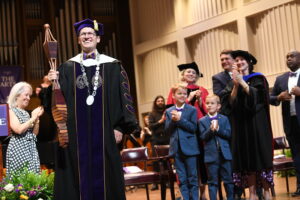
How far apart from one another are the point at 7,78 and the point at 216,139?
8136mm

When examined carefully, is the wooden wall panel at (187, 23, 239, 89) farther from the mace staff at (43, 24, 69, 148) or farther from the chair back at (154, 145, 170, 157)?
the mace staff at (43, 24, 69, 148)

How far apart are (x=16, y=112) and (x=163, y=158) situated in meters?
1.83

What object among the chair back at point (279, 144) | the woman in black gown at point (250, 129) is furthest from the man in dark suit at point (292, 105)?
the woman in black gown at point (250, 129)

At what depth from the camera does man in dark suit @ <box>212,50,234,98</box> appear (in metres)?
6.90

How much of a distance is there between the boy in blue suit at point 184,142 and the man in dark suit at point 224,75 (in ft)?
1.68

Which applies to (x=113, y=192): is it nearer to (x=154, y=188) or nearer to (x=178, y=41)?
(x=154, y=188)

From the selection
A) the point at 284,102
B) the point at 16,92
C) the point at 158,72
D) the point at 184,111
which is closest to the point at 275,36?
the point at 158,72

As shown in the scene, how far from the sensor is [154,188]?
10.8 m

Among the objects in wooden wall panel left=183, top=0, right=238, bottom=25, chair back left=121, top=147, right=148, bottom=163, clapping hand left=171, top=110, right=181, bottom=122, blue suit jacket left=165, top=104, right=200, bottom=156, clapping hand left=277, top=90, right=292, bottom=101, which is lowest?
chair back left=121, top=147, right=148, bottom=163

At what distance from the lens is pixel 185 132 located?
6645mm

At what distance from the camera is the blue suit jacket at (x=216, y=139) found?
6543 mm

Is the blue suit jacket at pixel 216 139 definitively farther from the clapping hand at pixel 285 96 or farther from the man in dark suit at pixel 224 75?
the clapping hand at pixel 285 96

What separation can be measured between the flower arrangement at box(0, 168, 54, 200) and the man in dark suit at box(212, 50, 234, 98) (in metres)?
2.36

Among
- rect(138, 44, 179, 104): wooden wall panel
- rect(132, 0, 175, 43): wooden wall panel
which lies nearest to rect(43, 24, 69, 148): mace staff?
rect(138, 44, 179, 104): wooden wall panel
